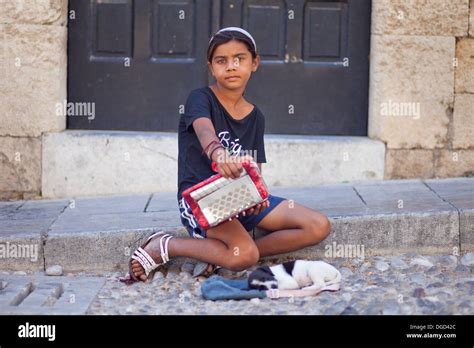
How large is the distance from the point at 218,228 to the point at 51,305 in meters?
0.93

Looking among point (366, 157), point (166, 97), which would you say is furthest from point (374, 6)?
point (166, 97)

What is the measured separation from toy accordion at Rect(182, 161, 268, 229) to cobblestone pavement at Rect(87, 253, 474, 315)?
1.39 ft

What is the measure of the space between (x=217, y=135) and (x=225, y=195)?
1.61 ft

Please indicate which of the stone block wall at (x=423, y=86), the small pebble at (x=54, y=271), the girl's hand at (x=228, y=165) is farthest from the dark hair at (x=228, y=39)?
the stone block wall at (x=423, y=86)

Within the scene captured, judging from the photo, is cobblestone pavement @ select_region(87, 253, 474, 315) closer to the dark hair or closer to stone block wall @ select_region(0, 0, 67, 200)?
the dark hair

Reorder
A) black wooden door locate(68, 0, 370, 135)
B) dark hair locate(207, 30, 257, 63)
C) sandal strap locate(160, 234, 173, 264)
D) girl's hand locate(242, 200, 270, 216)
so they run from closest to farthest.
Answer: girl's hand locate(242, 200, 270, 216) → dark hair locate(207, 30, 257, 63) → sandal strap locate(160, 234, 173, 264) → black wooden door locate(68, 0, 370, 135)

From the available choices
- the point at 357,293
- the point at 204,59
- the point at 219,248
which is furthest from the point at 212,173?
the point at 204,59

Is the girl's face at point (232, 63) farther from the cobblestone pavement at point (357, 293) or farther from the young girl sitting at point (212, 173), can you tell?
the cobblestone pavement at point (357, 293)

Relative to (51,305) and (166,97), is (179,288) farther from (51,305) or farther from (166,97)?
(166,97)

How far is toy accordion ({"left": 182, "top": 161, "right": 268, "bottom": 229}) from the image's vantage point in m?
4.03

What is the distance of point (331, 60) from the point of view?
20.6ft

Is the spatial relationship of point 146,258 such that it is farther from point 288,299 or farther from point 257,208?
point 288,299

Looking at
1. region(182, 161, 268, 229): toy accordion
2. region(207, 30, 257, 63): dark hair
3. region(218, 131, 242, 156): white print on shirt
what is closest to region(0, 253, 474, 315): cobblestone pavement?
region(182, 161, 268, 229): toy accordion

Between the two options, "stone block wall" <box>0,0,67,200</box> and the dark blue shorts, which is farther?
"stone block wall" <box>0,0,67,200</box>
